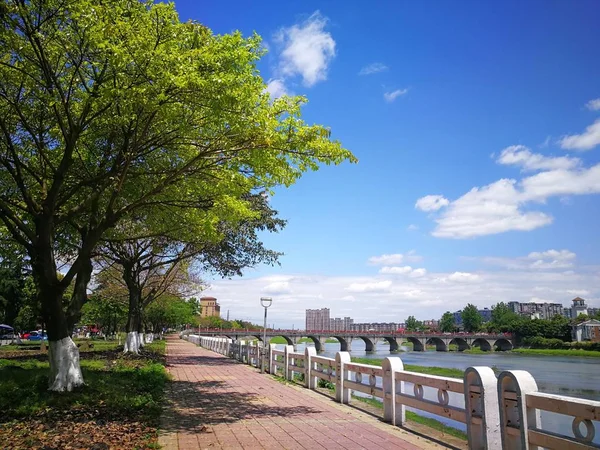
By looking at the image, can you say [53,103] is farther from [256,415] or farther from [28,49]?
[256,415]

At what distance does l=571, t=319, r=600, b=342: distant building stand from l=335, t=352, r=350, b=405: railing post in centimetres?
9906

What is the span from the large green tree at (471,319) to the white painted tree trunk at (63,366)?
13017 cm

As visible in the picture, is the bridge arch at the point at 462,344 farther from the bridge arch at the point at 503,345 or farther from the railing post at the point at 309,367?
the railing post at the point at 309,367

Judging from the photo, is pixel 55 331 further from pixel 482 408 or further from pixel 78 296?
pixel 482 408

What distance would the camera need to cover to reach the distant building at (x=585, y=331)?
9434 centimetres

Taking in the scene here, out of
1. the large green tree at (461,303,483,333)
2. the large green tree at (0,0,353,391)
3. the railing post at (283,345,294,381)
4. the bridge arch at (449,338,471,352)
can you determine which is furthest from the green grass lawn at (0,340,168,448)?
the large green tree at (461,303,483,333)

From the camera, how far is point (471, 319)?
426 feet

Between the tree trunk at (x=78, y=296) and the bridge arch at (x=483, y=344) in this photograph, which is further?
the bridge arch at (x=483, y=344)

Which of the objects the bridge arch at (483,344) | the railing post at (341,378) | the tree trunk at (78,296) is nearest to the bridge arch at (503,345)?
the bridge arch at (483,344)

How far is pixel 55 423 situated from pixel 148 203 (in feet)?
15.8

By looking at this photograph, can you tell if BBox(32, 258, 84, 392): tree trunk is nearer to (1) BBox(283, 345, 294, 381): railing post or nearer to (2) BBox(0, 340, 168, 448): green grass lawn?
(2) BBox(0, 340, 168, 448): green grass lawn

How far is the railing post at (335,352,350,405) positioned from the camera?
10906 mm

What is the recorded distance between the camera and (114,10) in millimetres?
8047

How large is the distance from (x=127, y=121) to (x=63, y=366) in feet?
16.6
